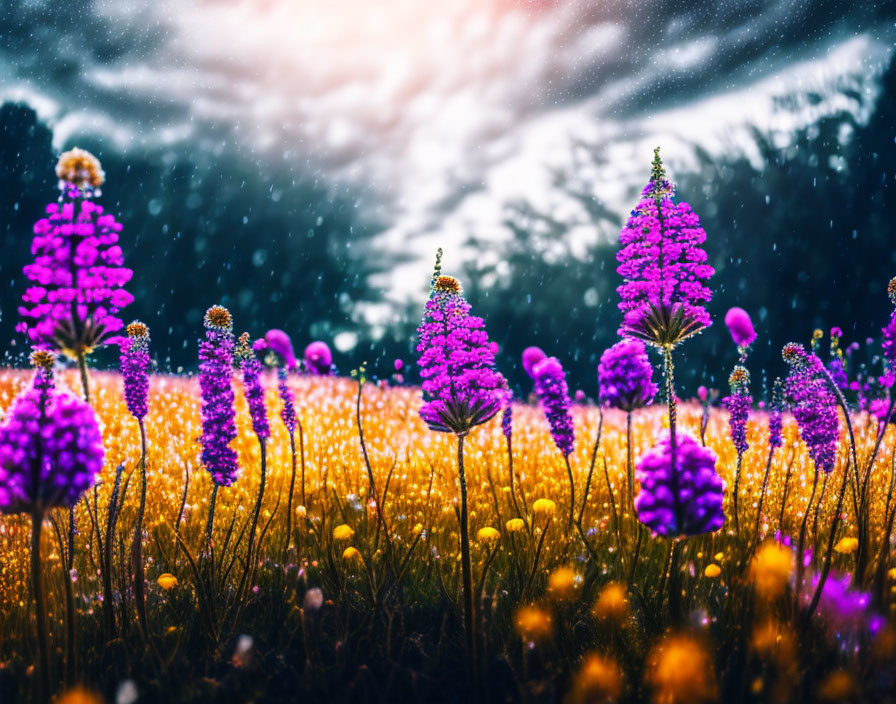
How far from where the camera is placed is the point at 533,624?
254 centimetres

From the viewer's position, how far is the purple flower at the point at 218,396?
3.01 metres

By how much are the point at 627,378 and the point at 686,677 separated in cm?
191

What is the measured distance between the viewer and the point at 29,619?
283cm

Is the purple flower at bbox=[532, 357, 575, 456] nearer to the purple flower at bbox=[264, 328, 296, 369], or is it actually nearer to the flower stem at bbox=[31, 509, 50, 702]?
the purple flower at bbox=[264, 328, 296, 369]

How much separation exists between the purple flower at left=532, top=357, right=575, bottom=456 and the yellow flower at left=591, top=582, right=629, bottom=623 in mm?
1175

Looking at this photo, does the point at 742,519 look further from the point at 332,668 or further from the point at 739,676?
the point at 332,668

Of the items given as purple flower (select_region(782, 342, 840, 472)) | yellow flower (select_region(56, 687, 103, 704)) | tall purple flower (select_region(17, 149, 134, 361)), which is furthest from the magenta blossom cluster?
purple flower (select_region(782, 342, 840, 472))

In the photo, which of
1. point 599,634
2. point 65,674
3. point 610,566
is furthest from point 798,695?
point 65,674

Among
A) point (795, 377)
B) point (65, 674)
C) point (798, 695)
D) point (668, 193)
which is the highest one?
point (668, 193)

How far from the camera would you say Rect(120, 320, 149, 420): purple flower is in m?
3.35

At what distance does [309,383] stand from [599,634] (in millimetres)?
9613

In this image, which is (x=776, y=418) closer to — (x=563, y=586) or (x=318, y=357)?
(x=563, y=586)

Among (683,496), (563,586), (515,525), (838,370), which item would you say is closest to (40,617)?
(563,586)

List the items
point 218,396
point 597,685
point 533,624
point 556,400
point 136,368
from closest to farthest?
point 597,685, point 533,624, point 218,396, point 136,368, point 556,400
